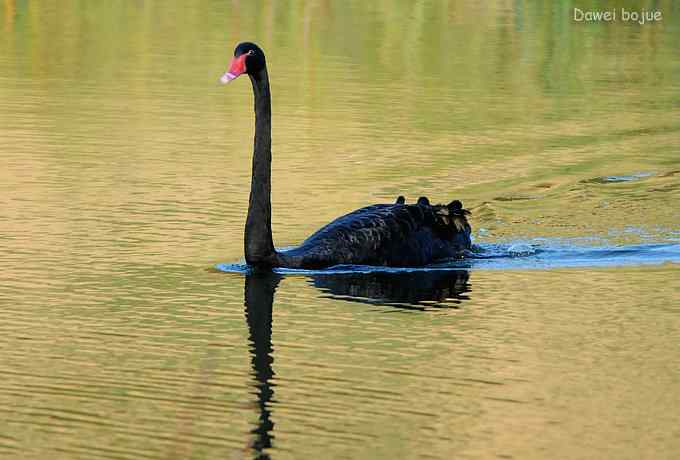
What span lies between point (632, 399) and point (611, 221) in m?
5.22

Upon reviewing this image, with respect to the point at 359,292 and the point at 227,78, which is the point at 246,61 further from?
the point at 359,292

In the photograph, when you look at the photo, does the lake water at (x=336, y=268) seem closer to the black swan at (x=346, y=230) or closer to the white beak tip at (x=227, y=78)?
the black swan at (x=346, y=230)

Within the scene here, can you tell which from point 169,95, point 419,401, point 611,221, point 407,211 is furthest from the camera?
point 169,95

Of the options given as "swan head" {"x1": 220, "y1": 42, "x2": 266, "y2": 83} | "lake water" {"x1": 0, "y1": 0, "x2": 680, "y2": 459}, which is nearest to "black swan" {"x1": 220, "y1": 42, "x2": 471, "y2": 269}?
"swan head" {"x1": 220, "y1": 42, "x2": 266, "y2": 83}

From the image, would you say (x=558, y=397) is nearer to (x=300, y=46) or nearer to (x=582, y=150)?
(x=582, y=150)

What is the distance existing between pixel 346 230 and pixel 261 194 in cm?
57

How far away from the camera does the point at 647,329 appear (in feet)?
28.5

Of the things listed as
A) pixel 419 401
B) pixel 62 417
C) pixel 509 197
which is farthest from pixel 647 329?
pixel 509 197

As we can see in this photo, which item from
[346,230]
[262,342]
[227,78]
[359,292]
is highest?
[227,78]

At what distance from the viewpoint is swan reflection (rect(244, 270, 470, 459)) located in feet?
27.2

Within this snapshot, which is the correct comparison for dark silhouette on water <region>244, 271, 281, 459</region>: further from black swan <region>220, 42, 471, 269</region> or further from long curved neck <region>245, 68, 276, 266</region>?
black swan <region>220, 42, 471, 269</region>

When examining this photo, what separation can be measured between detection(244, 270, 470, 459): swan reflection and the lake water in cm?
3

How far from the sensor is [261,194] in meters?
10.4

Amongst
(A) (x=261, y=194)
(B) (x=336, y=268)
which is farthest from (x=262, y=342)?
(A) (x=261, y=194)
